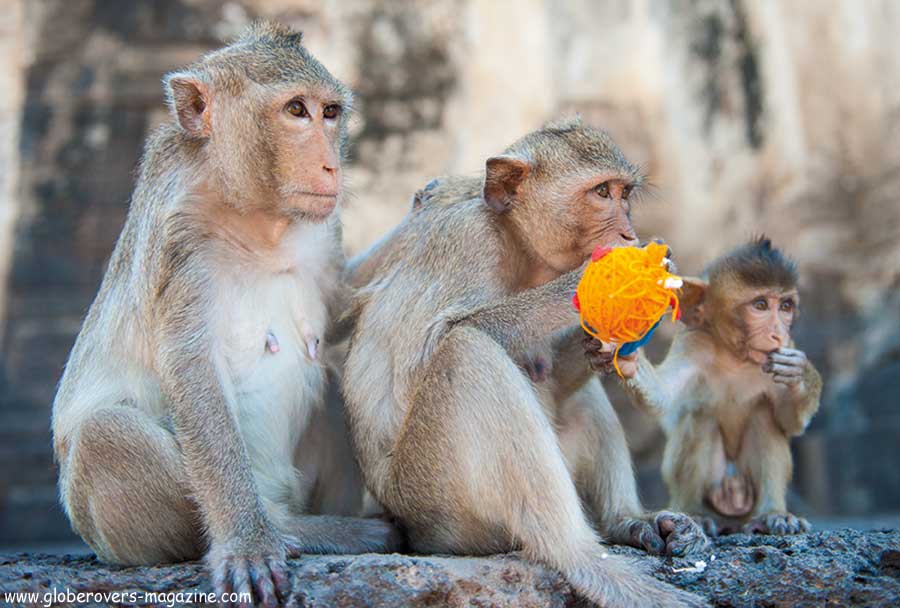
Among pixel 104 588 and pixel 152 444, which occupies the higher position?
pixel 152 444

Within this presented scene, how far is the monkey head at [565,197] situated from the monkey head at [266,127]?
2.54 ft

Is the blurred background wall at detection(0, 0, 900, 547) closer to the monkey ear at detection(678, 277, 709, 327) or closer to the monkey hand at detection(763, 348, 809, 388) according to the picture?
the monkey ear at detection(678, 277, 709, 327)

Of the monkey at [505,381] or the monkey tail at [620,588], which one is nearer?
the monkey tail at [620,588]

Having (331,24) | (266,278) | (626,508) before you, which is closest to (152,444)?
(266,278)

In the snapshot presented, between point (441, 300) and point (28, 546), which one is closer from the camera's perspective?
point (441, 300)

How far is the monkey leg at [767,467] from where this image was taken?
544 cm

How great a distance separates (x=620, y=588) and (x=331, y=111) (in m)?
2.38

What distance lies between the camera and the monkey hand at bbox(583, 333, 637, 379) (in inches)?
176

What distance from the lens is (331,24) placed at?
11914mm

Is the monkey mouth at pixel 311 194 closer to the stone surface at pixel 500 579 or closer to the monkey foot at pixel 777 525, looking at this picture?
the stone surface at pixel 500 579

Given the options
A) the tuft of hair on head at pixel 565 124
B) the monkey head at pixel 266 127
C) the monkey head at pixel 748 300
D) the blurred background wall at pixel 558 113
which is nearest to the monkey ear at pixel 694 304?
the monkey head at pixel 748 300

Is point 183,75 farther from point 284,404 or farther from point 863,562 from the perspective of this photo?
point 863,562

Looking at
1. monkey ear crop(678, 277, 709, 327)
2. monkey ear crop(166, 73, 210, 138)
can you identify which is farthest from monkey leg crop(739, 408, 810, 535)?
monkey ear crop(166, 73, 210, 138)

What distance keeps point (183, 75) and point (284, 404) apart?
1.54 m
